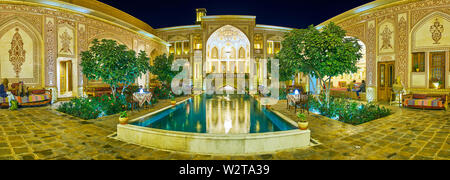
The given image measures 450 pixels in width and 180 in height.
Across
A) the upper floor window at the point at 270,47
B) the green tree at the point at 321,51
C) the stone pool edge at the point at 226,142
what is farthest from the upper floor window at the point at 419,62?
the upper floor window at the point at 270,47

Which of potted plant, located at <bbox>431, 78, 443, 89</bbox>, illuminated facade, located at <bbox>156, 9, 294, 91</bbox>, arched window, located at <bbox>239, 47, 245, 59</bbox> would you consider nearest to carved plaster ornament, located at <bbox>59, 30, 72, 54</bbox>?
illuminated facade, located at <bbox>156, 9, 294, 91</bbox>

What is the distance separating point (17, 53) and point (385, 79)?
2048 centimetres

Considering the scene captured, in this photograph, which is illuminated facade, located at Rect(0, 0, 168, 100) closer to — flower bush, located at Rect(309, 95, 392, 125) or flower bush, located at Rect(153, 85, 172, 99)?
flower bush, located at Rect(153, 85, 172, 99)

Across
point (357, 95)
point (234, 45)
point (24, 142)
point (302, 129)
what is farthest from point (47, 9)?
point (357, 95)

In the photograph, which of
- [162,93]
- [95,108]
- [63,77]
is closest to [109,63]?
[95,108]

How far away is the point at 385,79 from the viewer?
1179 centimetres

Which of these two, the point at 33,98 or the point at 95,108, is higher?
the point at 33,98

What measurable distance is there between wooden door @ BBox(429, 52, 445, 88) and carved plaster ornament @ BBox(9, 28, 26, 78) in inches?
854

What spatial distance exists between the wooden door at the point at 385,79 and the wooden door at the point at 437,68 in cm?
157

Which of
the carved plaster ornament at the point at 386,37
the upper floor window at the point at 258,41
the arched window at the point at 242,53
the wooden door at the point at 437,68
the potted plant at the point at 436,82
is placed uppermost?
the upper floor window at the point at 258,41

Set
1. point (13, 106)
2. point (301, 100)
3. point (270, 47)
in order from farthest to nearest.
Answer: point (270, 47)
point (13, 106)
point (301, 100)

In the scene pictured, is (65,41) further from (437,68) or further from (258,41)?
(437,68)

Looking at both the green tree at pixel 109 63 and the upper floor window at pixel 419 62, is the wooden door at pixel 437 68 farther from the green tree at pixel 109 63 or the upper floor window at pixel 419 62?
the green tree at pixel 109 63

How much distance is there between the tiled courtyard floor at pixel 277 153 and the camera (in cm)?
356
